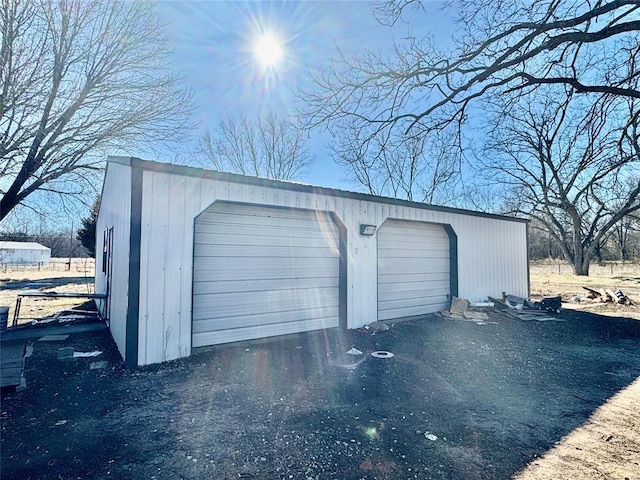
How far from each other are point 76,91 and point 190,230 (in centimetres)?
843

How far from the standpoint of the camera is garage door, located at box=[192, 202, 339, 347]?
17.1 ft

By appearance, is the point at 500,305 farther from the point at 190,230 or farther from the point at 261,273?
the point at 190,230

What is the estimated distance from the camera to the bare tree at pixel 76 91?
26.0 ft

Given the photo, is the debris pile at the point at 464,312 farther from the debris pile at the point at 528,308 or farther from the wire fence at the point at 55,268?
the wire fence at the point at 55,268

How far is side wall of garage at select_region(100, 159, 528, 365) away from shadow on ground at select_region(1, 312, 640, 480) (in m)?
0.57

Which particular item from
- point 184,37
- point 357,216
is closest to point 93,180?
point 184,37

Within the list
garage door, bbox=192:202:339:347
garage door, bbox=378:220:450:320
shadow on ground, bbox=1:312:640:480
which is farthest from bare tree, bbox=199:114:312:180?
shadow on ground, bbox=1:312:640:480

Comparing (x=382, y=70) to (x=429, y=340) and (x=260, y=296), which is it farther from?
(x=429, y=340)

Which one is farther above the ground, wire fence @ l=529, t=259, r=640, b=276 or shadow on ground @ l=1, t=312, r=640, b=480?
wire fence @ l=529, t=259, r=640, b=276

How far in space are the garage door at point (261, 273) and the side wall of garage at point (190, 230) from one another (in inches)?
11.6

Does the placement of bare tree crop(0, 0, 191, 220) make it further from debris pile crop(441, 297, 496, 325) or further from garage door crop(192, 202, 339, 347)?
debris pile crop(441, 297, 496, 325)

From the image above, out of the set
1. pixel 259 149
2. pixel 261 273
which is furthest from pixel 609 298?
pixel 259 149

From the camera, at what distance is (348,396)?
12.0 feet

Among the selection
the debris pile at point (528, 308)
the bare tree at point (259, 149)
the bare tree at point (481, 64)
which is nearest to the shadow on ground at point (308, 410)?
the debris pile at point (528, 308)
